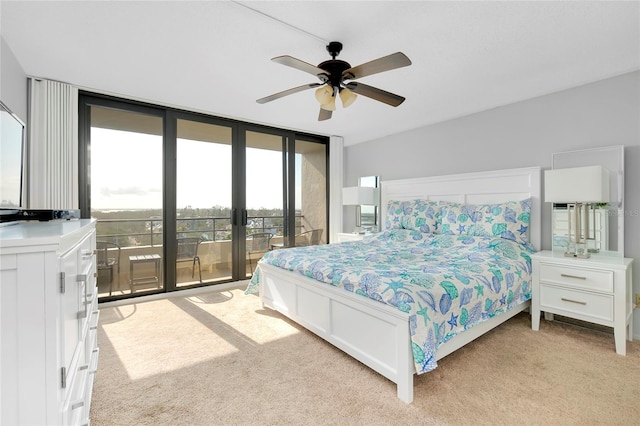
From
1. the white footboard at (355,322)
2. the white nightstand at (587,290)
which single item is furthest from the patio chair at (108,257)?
the white nightstand at (587,290)

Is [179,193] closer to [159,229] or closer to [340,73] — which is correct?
[159,229]

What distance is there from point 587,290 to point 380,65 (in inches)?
99.8

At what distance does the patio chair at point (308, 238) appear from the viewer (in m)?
5.27

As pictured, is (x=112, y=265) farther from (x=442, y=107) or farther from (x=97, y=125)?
(x=442, y=107)

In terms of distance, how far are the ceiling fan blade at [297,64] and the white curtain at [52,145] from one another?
8.90ft

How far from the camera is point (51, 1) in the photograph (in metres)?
1.97

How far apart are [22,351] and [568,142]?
13.9 feet

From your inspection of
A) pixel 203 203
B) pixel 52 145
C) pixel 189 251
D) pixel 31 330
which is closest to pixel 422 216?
pixel 203 203

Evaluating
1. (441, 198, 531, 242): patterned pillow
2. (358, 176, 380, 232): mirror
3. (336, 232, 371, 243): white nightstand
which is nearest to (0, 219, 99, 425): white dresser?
(441, 198, 531, 242): patterned pillow

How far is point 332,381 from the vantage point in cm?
204

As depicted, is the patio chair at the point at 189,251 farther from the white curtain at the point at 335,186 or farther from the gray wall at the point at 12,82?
the white curtain at the point at 335,186

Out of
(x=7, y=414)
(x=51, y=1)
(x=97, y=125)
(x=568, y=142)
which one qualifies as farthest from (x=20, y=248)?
(x=568, y=142)

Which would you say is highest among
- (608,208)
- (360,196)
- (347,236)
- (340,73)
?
(340,73)

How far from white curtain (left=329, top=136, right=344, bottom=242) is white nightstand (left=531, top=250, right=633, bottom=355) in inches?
130
